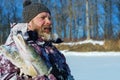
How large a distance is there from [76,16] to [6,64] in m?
42.1

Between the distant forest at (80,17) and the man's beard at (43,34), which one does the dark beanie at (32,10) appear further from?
the distant forest at (80,17)

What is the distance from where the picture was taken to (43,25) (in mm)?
2328

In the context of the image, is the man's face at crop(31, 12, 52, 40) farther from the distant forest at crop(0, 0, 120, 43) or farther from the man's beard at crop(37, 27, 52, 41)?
the distant forest at crop(0, 0, 120, 43)

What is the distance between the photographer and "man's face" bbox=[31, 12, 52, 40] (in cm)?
231

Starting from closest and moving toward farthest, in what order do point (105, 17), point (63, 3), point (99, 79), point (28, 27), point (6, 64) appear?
point (6, 64) < point (28, 27) < point (99, 79) < point (105, 17) < point (63, 3)

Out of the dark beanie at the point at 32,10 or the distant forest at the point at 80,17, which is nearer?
the dark beanie at the point at 32,10

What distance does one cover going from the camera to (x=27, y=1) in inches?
98.1

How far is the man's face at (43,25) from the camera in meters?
2.31

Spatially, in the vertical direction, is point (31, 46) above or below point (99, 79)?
above

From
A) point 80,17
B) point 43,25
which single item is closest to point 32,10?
point 43,25

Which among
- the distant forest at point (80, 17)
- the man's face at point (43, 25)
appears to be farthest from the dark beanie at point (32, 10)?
the distant forest at point (80, 17)

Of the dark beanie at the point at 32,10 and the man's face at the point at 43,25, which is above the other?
the dark beanie at the point at 32,10

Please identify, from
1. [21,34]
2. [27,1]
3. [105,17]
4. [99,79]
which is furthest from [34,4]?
[105,17]

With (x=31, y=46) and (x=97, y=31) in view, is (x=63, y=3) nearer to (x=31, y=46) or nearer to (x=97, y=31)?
(x=97, y=31)
